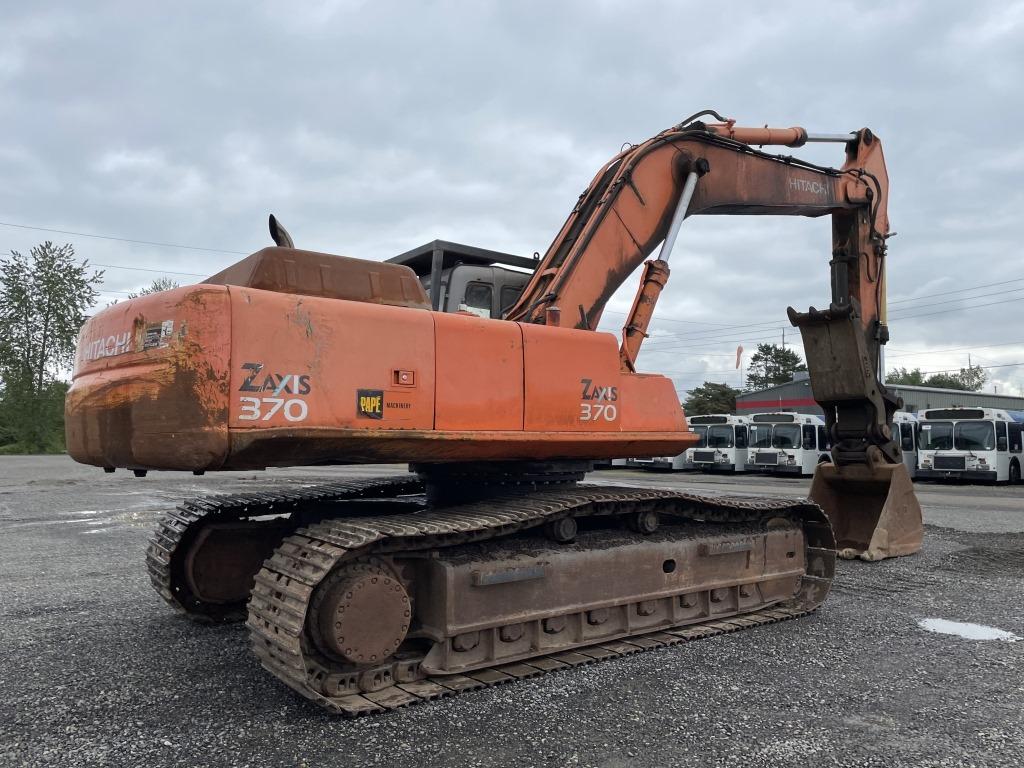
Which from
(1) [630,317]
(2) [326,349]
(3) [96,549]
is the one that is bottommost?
(3) [96,549]

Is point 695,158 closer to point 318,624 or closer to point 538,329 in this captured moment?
point 538,329

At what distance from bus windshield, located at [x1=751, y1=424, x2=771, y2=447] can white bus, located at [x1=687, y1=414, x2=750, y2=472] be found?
651mm

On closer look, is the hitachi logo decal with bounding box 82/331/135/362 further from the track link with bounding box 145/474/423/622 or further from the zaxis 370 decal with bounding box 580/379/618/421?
the zaxis 370 decal with bounding box 580/379/618/421

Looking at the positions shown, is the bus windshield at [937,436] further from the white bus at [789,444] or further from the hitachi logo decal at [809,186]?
the hitachi logo decal at [809,186]

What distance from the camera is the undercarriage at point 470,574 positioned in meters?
4.40

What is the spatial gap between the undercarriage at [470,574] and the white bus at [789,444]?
24.3 m

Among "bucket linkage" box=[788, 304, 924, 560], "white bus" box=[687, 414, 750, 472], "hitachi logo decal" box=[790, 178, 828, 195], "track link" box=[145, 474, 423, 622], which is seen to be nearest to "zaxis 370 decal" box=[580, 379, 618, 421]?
"track link" box=[145, 474, 423, 622]

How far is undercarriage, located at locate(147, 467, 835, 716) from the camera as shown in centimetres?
440

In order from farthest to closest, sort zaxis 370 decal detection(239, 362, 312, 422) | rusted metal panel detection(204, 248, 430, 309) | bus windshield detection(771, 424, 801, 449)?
bus windshield detection(771, 424, 801, 449) → rusted metal panel detection(204, 248, 430, 309) → zaxis 370 decal detection(239, 362, 312, 422)

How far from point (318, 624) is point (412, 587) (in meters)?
0.72

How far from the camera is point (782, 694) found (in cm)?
456

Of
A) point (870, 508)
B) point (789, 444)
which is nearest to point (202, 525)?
point (870, 508)

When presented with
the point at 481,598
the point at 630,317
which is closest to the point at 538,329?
the point at 630,317

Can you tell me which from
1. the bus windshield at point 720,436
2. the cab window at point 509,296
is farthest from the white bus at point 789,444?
the cab window at point 509,296
